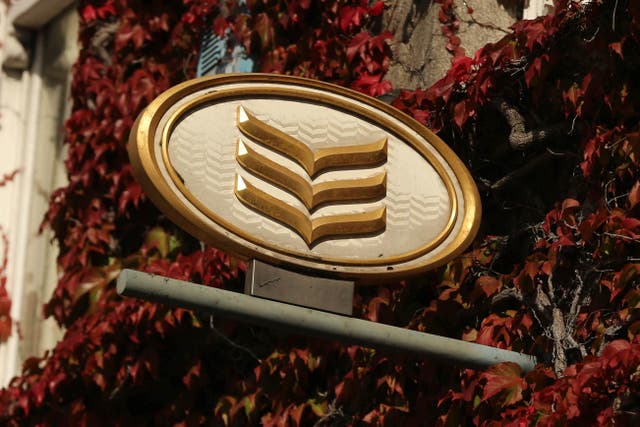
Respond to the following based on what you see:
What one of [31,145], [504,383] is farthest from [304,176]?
[31,145]

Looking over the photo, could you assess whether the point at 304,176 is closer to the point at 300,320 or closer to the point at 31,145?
the point at 300,320

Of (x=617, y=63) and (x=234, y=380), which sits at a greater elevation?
(x=617, y=63)

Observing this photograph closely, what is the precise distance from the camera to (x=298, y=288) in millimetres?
4730

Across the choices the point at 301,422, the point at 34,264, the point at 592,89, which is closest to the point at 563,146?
the point at 592,89

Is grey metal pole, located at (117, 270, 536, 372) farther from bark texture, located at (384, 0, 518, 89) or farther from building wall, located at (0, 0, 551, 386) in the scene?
building wall, located at (0, 0, 551, 386)

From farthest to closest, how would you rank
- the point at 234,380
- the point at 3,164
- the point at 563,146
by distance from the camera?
the point at 3,164 < the point at 234,380 < the point at 563,146

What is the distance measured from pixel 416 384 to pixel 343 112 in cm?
104

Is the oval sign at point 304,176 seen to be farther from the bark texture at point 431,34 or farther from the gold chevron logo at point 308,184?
the bark texture at point 431,34

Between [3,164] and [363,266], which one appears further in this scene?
[3,164]

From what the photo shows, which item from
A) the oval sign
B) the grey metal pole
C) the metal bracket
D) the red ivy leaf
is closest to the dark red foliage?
the red ivy leaf

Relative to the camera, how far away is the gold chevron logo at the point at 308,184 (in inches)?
190

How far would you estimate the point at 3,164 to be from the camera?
8.51 m

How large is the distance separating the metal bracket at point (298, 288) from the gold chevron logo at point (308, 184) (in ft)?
0.45

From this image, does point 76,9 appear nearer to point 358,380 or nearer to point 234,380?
point 234,380
